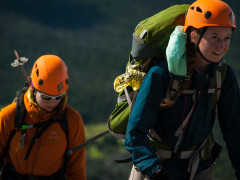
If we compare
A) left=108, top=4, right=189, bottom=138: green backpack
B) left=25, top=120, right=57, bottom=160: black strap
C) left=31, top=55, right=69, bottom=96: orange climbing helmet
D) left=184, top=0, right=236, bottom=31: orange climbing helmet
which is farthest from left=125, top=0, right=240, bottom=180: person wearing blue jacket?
left=31, top=55, right=69, bottom=96: orange climbing helmet

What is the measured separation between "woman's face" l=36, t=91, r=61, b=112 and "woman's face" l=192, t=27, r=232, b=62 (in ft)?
7.49

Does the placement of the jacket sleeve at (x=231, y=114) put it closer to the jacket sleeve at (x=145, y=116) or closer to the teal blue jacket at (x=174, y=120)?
the teal blue jacket at (x=174, y=120)

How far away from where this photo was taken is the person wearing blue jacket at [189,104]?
3.16m

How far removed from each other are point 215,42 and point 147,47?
1.72 ft

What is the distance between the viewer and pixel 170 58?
124 inches

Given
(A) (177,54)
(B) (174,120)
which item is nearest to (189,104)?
(B) (174,120)

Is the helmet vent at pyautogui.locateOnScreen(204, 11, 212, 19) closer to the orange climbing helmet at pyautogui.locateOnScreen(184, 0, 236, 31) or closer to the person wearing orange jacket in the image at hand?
the orange climbing helmet at pyautogui.locateOnScreen(184, 0, 236, 31)

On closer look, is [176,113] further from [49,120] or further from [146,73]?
[49,120]

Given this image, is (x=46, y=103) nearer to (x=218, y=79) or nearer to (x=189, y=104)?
(x=189, y=104)

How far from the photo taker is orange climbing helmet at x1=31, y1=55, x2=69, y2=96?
198 inches

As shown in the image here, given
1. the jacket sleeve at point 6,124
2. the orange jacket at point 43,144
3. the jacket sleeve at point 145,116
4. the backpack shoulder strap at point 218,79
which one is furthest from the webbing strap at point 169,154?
the jacket sleeve at point 6,124

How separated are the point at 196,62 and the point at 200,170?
0.87 metres

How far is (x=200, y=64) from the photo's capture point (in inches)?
133

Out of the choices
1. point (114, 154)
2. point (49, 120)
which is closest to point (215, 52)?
point (49, 120)
